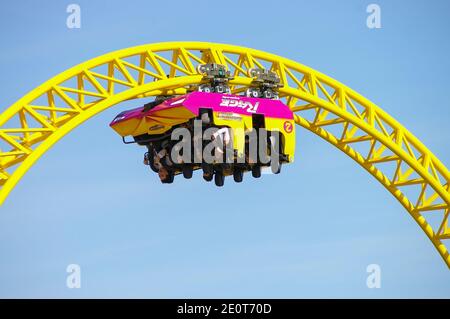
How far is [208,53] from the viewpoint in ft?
156

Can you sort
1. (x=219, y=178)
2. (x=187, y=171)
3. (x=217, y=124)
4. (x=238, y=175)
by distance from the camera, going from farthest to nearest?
(x=238, y=175)
(x=219, y=178)
(x=187, y=171)
(x=217, y=124)

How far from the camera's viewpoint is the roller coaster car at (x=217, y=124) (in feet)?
150

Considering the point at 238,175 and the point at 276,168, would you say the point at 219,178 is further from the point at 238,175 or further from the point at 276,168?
the point at 276,168

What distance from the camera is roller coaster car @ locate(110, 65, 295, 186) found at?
45.8 m

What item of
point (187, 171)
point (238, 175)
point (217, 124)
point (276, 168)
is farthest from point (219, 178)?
point (217, 124)

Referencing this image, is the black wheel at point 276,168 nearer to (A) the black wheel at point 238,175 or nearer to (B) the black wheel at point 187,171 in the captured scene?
(A) the black wheel at point 238,175

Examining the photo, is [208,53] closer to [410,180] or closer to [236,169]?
[236,169]

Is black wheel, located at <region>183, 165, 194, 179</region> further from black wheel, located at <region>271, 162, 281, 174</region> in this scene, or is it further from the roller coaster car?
black wheel, located at <region>271, 162, 281, 174</region>

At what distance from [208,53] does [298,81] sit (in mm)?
3850

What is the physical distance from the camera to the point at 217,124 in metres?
45.8

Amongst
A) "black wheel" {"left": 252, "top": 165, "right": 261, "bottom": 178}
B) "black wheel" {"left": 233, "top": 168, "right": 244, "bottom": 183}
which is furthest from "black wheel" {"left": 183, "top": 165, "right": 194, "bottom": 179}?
"black wheel" {"left": 252, "top": 165, "right": 261, "bottom": 178}

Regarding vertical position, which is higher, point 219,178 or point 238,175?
point 238,175

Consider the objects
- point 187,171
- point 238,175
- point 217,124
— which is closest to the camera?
point 217,124

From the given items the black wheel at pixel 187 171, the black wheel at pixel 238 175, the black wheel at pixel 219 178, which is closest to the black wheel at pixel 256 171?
the black wheel at pixel 238 175
